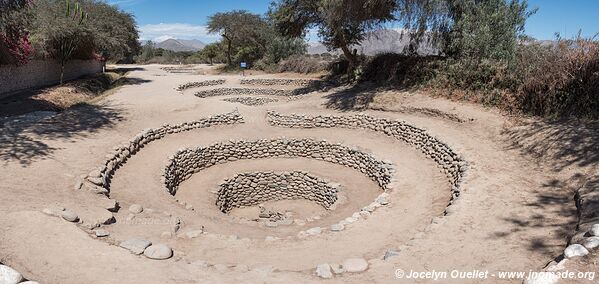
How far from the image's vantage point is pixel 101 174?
397 inches

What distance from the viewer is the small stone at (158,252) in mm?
5648

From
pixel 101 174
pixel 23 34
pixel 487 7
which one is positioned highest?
pixel 487 7

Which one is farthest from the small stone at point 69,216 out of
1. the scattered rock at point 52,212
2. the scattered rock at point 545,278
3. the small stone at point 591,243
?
the small stone at point 591,243

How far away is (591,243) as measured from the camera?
190 inches

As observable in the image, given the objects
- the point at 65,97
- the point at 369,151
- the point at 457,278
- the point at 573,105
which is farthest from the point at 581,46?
the point at 65,97

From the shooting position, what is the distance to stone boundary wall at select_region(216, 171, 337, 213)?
1345cm

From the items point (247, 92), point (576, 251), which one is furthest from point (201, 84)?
point (576, 251)

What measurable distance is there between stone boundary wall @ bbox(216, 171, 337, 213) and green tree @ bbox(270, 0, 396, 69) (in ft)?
32.5

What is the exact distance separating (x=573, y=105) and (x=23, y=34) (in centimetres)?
2954

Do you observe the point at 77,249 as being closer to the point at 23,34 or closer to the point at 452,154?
the point at 452,154

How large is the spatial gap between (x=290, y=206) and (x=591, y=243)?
33.4ft

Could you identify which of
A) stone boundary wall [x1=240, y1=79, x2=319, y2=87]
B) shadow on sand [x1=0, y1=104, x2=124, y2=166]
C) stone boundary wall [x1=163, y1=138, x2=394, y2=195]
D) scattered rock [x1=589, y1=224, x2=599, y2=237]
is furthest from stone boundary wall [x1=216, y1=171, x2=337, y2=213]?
stone boundary wall [x1=240, y1=79, x2=319, y2=87]

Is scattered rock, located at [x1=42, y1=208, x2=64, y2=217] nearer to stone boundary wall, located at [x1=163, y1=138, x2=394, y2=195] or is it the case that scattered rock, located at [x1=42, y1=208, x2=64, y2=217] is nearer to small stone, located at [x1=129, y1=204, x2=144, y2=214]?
small stone, located at [x1=129, y1=204, x2=144, y2=214]

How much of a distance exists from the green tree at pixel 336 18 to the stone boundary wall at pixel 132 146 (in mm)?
8054
